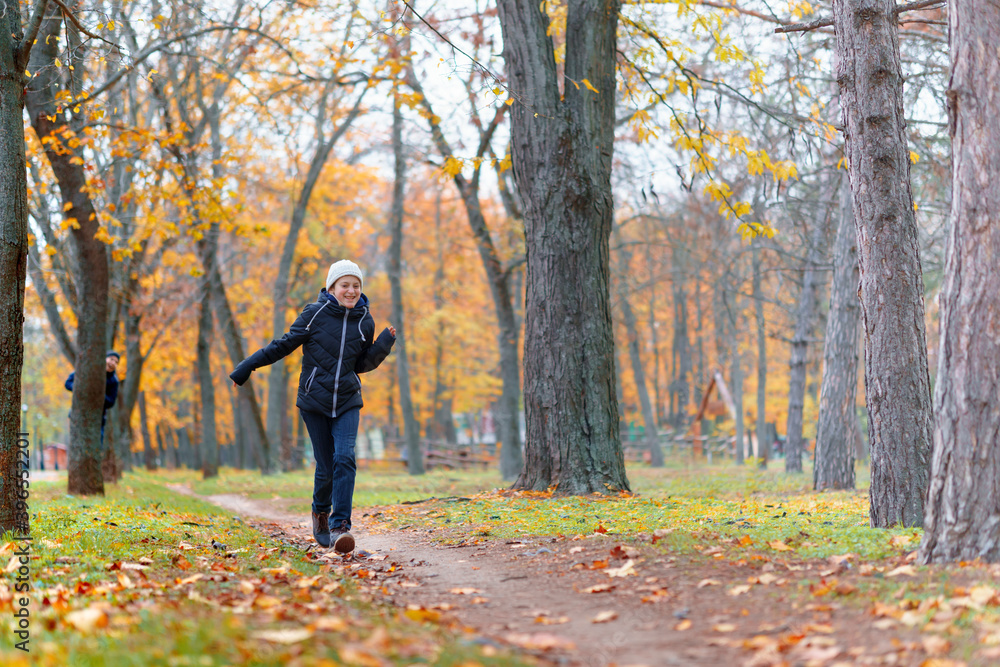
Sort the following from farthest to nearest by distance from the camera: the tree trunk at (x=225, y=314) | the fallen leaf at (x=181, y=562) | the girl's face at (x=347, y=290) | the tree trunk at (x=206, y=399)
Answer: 1. the tree trunk at (x=206, y=399)
2. the tree trunk at (x=225, y=314)
3. the girl's face at (x=347, y=290)
4. the fallen leaf at (x=181, y=562)

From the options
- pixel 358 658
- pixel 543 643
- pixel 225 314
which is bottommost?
pixel 543 643

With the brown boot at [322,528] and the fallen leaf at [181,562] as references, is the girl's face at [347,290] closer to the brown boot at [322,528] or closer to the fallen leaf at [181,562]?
the brown boot at [322,528]

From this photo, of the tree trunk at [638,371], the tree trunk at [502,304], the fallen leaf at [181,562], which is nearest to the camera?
the fallen leaf at [181,562]

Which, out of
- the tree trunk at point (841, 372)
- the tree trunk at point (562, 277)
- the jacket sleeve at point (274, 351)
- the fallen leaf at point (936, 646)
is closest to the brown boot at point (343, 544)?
the jacket sleeve at point (274, 351)

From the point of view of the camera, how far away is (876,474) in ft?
20.0

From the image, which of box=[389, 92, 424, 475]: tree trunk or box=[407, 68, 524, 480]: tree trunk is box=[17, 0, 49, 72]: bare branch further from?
box=[389, 92, 424, 475]: tree trunk

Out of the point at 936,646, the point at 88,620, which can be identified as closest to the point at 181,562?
the point at 88,620

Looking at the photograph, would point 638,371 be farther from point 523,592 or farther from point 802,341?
point 523,592

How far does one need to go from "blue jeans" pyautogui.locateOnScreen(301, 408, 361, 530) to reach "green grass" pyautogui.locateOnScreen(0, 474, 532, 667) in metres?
0.45

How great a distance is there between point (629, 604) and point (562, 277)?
17.6 feet

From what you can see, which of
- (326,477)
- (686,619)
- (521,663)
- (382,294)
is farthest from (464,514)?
(382,294)

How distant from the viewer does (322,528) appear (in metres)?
6.64

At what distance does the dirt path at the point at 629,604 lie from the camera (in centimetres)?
331

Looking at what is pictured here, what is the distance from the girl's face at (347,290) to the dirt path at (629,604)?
75.7 inches
